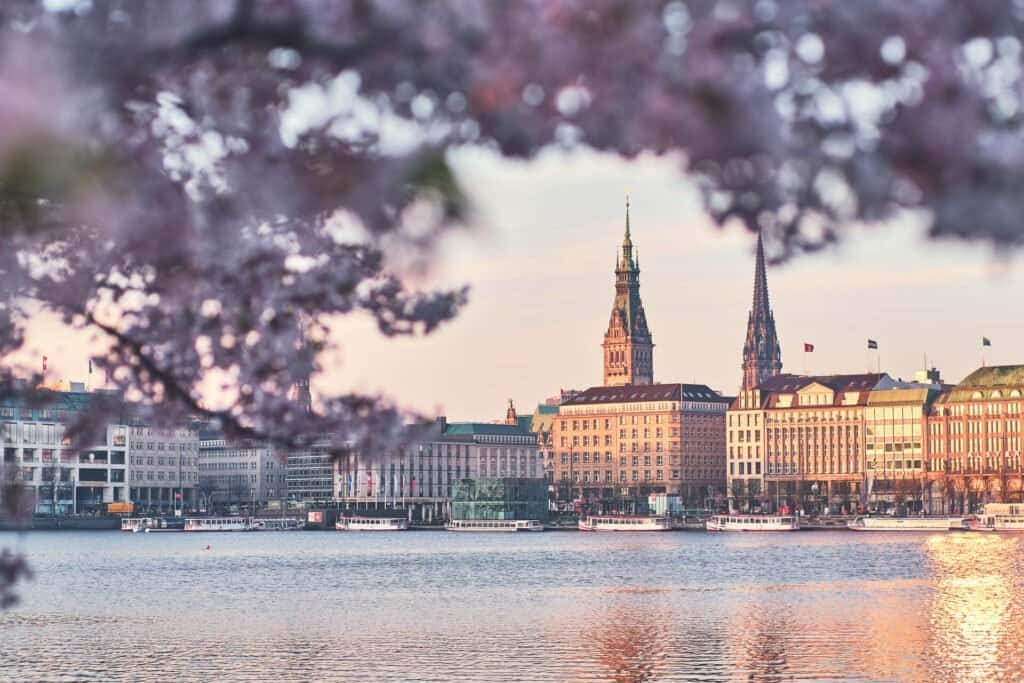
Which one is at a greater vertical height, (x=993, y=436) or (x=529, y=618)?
(x=993, y=436)

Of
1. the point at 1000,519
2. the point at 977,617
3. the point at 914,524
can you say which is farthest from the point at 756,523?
the point at 977,617

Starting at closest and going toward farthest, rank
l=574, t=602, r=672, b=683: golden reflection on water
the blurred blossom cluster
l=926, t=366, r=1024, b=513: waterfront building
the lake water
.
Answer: the blurred blossom cluster
l=574, t=602, r=672, b=683: golden reflection on water
the lake water
l=926, t=366, r=1024, b=513: waterfront building

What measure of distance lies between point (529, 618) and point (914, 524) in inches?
4856

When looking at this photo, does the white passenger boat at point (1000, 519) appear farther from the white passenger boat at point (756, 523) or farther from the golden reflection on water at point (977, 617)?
the golden reflection on water at point (977, 617)

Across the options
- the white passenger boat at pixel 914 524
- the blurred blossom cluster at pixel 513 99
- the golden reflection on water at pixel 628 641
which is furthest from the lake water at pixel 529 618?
the white passenger boat at pixel 914 524

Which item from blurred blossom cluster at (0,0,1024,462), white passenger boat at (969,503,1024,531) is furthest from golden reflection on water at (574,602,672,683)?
white passenger boat at (969,503,1024,531)

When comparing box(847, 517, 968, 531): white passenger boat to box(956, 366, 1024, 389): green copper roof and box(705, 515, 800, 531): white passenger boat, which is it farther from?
box(956, 366, 1024, 389): green copper roof

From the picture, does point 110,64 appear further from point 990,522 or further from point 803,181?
point 990,522

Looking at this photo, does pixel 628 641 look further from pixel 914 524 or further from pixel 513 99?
pixel 914 524

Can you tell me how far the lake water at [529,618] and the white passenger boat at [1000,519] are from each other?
166 ft

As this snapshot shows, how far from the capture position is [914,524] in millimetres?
182000

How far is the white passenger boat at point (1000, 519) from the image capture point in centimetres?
17612

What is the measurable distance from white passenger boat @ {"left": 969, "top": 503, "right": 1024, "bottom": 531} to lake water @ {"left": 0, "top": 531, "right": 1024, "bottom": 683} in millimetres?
50695

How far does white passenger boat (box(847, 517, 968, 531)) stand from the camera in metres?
180
